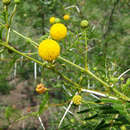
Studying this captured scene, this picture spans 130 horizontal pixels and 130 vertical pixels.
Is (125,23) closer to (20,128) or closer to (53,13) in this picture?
(53,13)

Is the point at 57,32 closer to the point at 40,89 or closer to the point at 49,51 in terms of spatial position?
the point at 49,51

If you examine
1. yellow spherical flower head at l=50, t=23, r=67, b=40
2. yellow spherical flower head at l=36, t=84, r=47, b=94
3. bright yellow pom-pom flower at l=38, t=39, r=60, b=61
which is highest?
yellow spherical flower head at l=50, t=23, r=67, b=40

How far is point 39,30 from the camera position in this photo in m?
3.87

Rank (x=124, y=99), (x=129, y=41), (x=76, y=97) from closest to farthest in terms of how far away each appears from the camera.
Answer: (x=124, y=99) → (x=76, y=97) → (x=129, y=41)

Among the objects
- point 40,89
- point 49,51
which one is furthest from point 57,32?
point 40,89

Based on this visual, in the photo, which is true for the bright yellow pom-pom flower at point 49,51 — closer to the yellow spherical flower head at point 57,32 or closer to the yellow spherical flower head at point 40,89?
the yellow spherical flower head at point 57,32

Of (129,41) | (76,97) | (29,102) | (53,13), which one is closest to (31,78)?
(29,102)

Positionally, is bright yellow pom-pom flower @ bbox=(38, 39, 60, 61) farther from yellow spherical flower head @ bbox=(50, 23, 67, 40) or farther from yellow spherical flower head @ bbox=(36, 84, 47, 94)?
yellow spherical flower head @ bbox=(36, 84, 47, 94)

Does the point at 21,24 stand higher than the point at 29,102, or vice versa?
the point at 21,24

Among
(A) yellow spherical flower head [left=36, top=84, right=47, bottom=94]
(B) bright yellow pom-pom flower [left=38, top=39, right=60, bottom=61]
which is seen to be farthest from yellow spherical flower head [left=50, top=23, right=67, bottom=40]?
(A) yellow spherical flower head [left=36, top=84, right=47, bottom=94]

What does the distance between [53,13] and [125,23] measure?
225cm

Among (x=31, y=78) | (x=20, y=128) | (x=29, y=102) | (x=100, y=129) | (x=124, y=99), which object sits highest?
(x=124, y=99)

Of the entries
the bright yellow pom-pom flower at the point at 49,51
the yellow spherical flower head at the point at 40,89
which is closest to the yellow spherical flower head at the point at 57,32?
the bright yellow pom-pom flower at the point at 49,51

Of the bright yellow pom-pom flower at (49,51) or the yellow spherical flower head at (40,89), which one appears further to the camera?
the yellow spherical flower head at (40,89)
